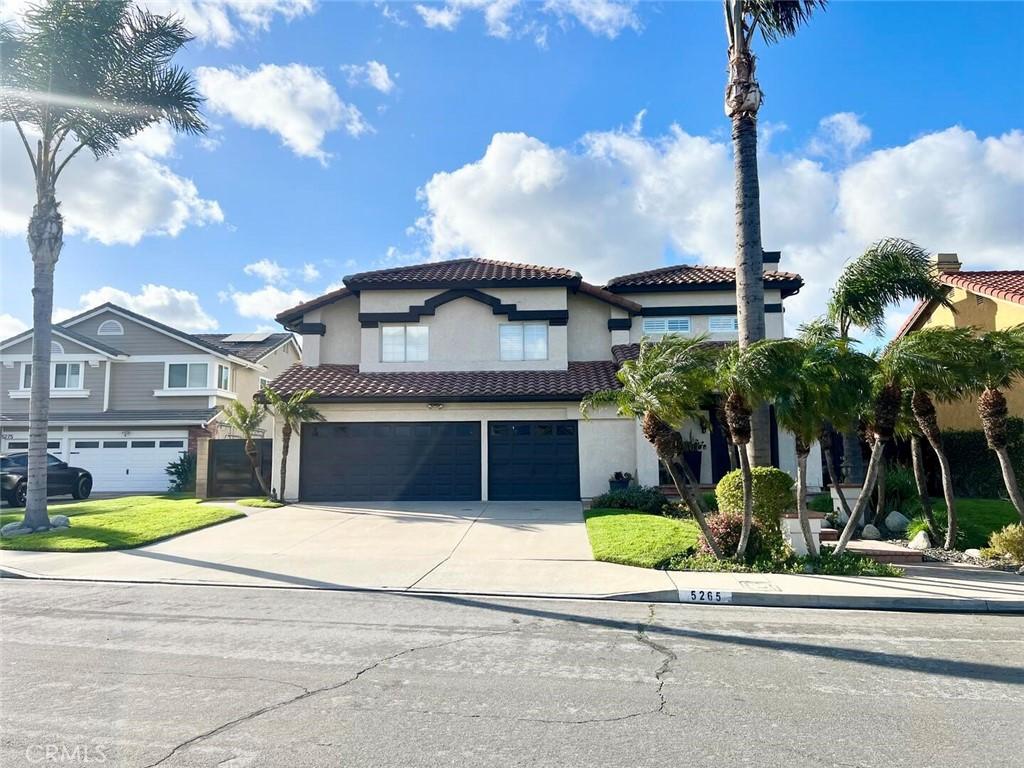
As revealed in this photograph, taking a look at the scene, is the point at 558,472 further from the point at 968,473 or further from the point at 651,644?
the point at 651,644

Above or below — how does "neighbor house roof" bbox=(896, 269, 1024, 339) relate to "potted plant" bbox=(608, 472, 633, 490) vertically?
above

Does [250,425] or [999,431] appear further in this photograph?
[250,425]

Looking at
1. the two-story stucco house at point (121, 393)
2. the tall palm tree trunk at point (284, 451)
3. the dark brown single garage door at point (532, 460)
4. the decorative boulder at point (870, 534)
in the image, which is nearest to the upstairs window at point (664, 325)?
the dark brown single garage door at point (532, 460)

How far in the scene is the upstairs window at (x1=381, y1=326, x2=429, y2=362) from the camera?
66.8ft

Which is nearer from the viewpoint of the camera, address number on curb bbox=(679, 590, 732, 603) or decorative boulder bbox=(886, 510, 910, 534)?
address number on curb bbox=(679, 590, 732, 603)

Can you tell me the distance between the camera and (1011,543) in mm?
10414

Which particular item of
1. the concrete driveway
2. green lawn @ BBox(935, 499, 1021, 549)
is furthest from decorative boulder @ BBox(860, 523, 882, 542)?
the concrete driveway

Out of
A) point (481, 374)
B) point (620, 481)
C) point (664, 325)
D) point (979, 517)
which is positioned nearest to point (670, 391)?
point (620, 481)

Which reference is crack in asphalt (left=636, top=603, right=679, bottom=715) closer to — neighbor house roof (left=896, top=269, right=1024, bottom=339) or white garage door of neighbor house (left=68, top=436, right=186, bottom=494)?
neighbor house roof (left=896, top=269, right=1024, bottom=339)

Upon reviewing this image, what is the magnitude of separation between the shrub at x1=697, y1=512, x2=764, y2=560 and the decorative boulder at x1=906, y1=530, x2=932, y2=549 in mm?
3437

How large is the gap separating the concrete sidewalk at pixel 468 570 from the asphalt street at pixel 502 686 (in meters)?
0.52

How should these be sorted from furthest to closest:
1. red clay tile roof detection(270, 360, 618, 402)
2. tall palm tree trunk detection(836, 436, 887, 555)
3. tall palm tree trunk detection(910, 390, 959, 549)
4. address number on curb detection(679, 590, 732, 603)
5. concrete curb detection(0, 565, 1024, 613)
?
red clay tile roof detection(270, 360, 618, 402) → tall palm tree trunk detection(910, 390, 959, 549) → tall palm tree trunk detection(836, 436, 887, 555) → address number on curb detection(679, 590, 732, 603) → concrete curb detection(0, 565, 1024, 613)

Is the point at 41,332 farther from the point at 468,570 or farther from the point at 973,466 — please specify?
the point at 973,466

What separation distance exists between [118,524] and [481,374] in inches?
395
